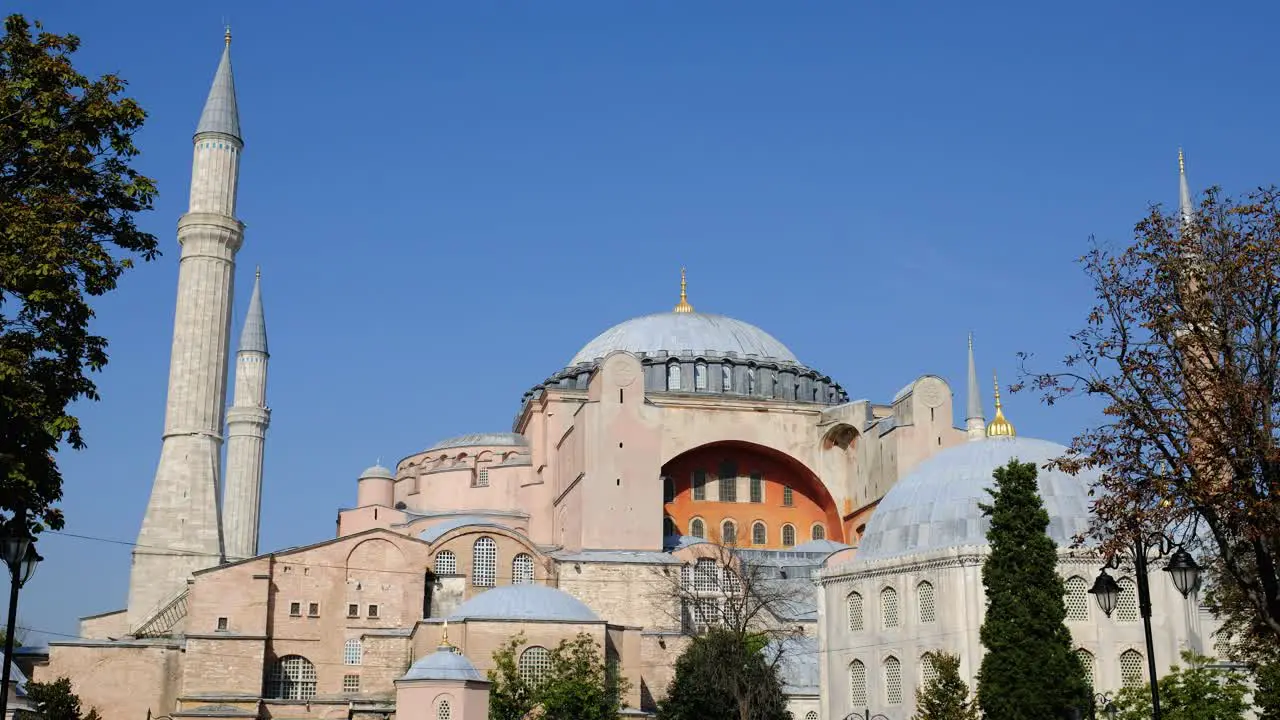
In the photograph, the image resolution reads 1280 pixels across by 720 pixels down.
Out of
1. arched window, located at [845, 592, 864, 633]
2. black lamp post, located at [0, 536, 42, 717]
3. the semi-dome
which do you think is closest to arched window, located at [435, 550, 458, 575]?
the semi-dome

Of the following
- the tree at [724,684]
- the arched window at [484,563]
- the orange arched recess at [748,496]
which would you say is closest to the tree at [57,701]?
the arched window at [484,563]

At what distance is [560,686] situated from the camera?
32.4 meters

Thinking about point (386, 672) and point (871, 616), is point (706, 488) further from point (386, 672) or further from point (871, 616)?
point (871, 616)

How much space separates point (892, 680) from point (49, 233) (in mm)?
19026

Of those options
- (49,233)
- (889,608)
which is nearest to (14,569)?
(49,233)

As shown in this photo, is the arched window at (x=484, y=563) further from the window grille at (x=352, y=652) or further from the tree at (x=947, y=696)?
the tree at (x=947, y=696)

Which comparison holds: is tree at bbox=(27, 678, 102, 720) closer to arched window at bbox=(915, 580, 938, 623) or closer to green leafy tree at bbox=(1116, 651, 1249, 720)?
arched window at bbox=(915, 580, 938, 623)

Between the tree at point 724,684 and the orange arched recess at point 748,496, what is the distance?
1013 centimetres

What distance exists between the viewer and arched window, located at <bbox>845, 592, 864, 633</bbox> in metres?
30.5

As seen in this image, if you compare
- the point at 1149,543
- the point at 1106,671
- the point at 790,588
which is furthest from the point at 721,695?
the point at 1149,543

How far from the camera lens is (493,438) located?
5019 centimetres

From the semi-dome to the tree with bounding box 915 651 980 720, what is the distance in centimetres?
285

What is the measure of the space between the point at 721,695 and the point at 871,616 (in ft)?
17.9

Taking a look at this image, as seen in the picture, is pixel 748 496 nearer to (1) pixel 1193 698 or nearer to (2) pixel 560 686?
(2) pixel 560 686
